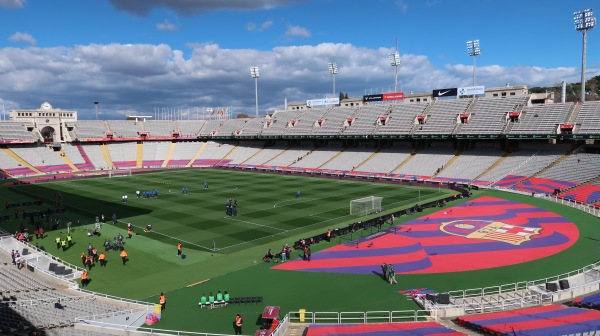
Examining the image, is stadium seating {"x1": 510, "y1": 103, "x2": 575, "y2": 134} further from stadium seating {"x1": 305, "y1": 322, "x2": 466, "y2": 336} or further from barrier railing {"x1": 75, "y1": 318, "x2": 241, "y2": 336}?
barrier railing {"x1": 75, "y1": 318, "x2": 241, "y2": 336}

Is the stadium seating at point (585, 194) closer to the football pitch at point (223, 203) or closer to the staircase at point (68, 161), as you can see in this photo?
the football pitch at point (223, 203)

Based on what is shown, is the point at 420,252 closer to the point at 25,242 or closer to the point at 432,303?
the point at 432,303

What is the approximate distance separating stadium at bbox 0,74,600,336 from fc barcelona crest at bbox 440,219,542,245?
0.60ft

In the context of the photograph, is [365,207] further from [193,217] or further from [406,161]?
[406,161]

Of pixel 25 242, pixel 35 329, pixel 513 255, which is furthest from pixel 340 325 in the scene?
pixel 25 242

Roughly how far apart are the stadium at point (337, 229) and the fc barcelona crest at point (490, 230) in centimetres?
18

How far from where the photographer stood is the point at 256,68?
121 m

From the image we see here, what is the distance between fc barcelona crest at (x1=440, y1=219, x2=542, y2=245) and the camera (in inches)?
1336

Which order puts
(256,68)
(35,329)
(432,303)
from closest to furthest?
(35,329)
(432,303)
(256,68)

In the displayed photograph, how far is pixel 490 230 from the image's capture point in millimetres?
36469

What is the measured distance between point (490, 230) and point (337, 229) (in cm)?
1346

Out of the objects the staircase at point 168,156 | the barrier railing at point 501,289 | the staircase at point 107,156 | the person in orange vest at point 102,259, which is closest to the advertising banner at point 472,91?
the barrier railing at point 501,289

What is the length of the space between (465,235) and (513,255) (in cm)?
579

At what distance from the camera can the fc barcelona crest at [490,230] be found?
3394cm
